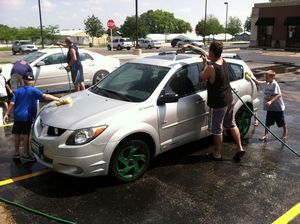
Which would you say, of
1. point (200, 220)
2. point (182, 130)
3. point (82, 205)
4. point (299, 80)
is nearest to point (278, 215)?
point (200, 220)

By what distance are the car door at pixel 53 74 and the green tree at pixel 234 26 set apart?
4213 inches

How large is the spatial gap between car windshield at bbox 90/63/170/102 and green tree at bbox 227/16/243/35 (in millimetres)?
111311

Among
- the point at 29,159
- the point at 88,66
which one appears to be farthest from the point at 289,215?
the point at 88,66

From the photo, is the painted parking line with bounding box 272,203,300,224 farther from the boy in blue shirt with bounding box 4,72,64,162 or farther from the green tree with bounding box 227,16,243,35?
the green tree with bounding box 227,16,243,35

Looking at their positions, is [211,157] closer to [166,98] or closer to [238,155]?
[238,155]

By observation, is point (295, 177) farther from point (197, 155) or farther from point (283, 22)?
point (283, 22)

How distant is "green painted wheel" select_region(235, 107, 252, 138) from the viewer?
20.6 feet

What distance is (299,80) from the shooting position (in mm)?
14805

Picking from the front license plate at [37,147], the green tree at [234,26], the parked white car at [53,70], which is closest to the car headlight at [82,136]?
the front license plate at [37,147]

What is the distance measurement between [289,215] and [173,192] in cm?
140

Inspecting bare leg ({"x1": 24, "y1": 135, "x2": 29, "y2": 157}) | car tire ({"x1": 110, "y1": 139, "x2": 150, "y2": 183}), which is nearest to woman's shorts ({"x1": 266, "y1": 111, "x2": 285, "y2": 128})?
car tire ({"x1": 110, "y1": 139, "x2": 150, "y2": 183})

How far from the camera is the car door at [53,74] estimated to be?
10.3 m

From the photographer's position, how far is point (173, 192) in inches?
173

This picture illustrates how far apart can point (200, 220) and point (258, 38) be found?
44654 mm
